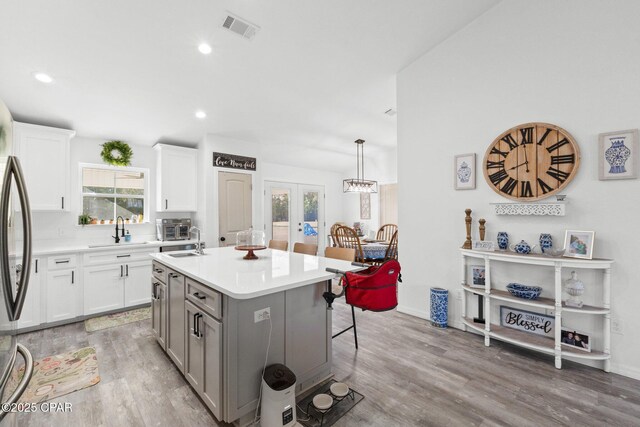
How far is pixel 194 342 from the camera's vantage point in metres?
1.98

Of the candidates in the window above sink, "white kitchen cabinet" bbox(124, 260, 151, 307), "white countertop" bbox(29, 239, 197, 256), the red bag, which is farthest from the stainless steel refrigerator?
the window above sink

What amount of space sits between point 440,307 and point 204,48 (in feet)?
12.0

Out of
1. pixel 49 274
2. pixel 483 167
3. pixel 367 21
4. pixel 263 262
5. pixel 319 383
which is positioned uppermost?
pixel 367 21

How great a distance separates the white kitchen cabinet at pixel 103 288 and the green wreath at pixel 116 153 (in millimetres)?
1690

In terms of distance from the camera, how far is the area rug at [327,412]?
173 cm

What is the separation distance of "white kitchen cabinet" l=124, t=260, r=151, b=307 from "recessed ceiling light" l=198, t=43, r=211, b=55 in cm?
295

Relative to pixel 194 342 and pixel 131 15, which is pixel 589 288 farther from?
pixel 131 15

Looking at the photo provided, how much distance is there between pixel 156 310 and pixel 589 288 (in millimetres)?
3977

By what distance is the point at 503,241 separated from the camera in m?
2.74

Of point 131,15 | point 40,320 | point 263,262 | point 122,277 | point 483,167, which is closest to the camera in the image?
point 131,15

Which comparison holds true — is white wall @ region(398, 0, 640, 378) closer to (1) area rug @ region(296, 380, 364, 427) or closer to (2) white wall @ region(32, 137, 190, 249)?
(1) area rug @ region(296, 380, 364, 427)

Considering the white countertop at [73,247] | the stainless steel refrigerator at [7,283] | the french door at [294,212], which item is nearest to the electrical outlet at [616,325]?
the stainless steel refrigerator at [7,283]

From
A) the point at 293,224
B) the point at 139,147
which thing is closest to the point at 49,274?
the point at 139,147

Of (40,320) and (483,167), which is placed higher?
(483,167)
